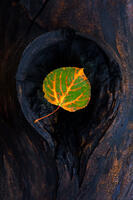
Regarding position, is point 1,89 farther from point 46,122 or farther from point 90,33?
point 90,33

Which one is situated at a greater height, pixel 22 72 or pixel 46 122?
pixel 22 72

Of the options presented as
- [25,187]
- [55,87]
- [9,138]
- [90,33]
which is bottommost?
[25,187]

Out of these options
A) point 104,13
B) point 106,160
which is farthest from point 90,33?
point 106,160
